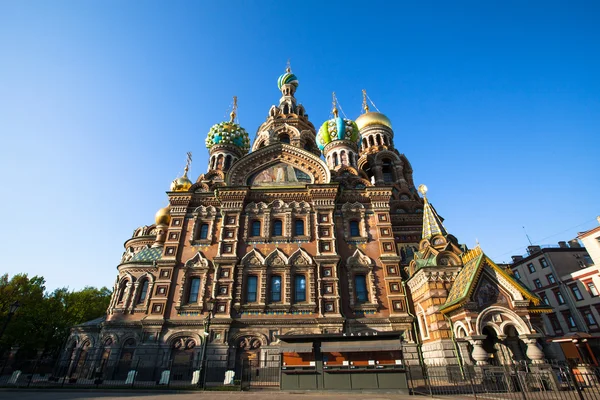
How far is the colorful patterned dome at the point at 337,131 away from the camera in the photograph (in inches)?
1101

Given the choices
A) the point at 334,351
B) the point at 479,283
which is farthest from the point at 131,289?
the point at 479,283

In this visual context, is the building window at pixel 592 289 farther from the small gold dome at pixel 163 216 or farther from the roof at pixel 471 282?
the small gold dome at pixel 163 216

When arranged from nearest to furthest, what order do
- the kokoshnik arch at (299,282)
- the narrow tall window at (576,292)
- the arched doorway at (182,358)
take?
the kokoshnik arch at (299,282), the arched doorway at (182,358), the narrow tall window at (576,292)

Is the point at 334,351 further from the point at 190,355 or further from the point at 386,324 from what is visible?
the point at 190,355

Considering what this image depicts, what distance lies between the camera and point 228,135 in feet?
95.1

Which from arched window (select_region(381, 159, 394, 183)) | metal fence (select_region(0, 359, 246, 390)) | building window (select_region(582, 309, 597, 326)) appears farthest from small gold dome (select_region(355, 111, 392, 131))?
metal fence (select_region(0, 359, 246, 390))

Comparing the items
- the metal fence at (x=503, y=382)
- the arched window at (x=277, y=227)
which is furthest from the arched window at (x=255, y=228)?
the metal fence at (x=503, y=382)

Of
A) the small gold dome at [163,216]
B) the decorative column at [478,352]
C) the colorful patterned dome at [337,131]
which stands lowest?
the decorative column at [478,352]

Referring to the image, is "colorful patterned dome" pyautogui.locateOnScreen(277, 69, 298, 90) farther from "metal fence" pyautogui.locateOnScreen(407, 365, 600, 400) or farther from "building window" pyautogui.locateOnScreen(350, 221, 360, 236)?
"metal fence" pyautogui.locateOnScreen(407, 365, 600, 400)

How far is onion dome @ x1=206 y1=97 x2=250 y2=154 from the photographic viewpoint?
28.7 meters

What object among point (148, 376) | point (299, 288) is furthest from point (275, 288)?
point (148, 376)

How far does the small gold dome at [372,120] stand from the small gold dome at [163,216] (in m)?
20.6

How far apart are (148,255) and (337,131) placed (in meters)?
17.8

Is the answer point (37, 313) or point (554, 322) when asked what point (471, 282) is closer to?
point (554, 322)
